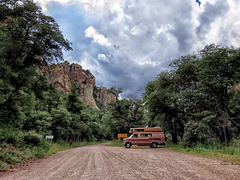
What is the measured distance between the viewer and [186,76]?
18.0 meters

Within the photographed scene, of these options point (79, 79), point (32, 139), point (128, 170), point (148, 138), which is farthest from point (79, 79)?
point (128, 170)

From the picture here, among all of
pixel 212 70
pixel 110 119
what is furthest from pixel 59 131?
pixel 212 70

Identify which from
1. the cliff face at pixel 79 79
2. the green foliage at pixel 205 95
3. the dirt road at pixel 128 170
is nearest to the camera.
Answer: the dirt road at pixel 128 170

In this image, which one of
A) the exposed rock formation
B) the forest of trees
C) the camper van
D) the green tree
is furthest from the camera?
the exposed rock formation

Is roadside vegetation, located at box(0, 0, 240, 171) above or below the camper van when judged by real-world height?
above

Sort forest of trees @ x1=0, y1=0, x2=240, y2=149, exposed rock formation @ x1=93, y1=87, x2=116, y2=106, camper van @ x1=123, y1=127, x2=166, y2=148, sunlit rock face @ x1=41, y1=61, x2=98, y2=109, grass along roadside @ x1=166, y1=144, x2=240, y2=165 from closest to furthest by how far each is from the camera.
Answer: grass along roadside @ x1=166, y1=144, x2=240, y2=165
forest of trees @ x1=0, y1=0, x2=240, y2=149
camper van @ x1=123, y1=127, x2=166, y2=148
sunlit rock face @ x1=41, y1=61, x2=98, y2=109
exposed rock formation @ x1=93, y1=87, x2=116, y2=106

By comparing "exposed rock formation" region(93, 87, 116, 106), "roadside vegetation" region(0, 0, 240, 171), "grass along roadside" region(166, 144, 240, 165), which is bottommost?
"grass along roadside" region(166, 144, 240, 165)

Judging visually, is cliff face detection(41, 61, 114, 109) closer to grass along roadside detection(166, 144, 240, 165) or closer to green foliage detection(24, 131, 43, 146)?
green foliage detection(24, 131, 43, 146)

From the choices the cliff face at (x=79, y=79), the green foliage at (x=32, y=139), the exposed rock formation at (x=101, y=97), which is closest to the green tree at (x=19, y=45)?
the green foliage at (x=32, y=139)

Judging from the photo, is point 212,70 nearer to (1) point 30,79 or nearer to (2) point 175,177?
(2) point 175,177

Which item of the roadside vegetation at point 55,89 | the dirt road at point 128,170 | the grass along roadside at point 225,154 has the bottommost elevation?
the dirt road at point 128,170

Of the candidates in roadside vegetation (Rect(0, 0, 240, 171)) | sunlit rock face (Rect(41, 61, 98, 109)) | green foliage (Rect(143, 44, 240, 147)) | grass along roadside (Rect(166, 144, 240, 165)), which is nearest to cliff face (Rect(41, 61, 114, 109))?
sunlit rock face (Rect(41, 61, 98, 109))

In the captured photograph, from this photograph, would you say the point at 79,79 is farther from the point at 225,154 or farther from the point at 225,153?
the point at 225,154

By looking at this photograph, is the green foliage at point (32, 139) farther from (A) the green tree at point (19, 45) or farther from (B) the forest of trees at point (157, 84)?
(A) the green tree at point (19, 45)
